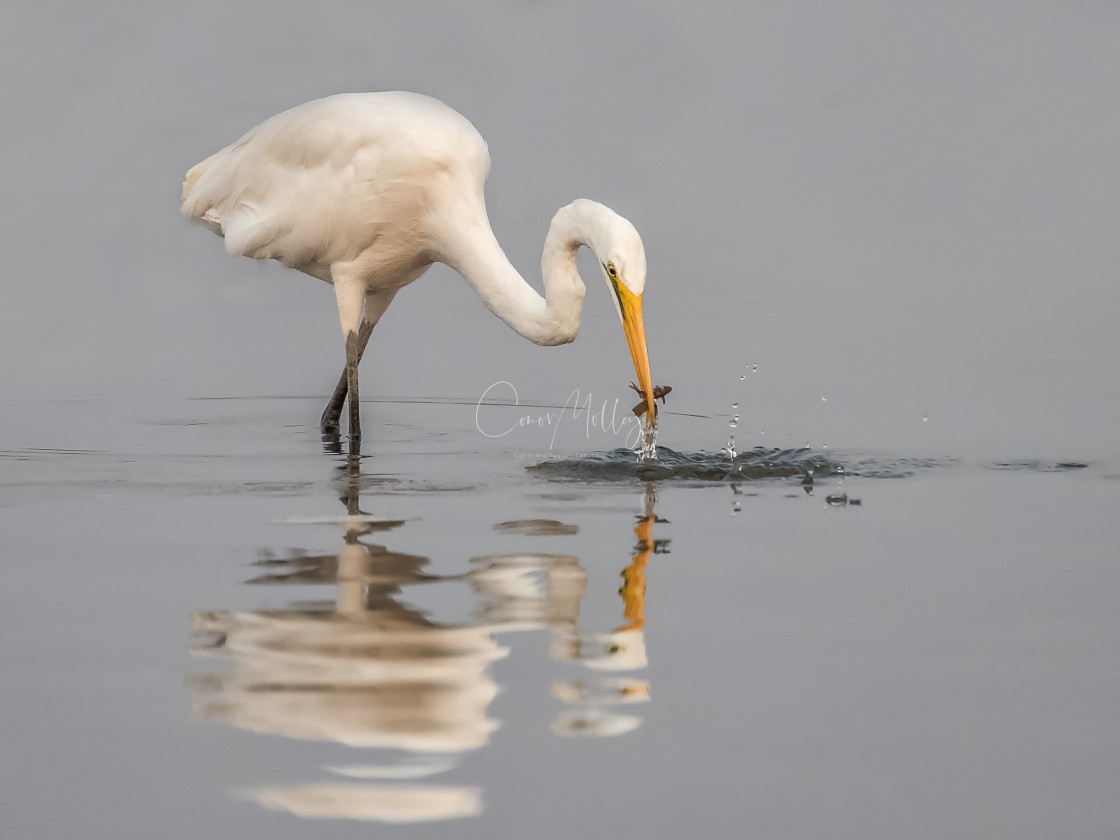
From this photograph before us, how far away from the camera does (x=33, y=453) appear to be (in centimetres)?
996

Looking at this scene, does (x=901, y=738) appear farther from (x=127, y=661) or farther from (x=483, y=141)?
(x=483, y=141)

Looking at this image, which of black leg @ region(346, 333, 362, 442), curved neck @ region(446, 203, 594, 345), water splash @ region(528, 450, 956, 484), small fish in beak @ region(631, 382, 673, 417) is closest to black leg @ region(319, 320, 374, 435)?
black leg @ region(346, 333, 362, 442)

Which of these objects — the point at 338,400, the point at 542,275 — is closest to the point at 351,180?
the point at 542,275

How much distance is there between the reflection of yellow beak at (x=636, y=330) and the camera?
27.4ft

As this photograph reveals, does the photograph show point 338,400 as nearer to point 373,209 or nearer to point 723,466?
point 373,209

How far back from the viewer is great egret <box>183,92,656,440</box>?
32.3ft

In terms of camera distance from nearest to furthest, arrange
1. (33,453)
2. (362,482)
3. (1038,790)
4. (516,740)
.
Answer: (1038,790)
(516,740)
(362,482)
(33,453)

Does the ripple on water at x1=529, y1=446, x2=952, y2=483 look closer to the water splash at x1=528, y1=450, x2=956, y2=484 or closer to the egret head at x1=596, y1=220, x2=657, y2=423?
the water splash at x1=528, y1=450, x2=956, y2=484

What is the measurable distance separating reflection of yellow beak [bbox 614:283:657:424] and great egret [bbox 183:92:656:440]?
2.86 ft

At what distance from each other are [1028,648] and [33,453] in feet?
21.6

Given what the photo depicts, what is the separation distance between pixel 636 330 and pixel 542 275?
119 centimetres

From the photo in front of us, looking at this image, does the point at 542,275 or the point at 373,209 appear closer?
the point at 542,275

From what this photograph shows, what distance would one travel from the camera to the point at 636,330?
27.5 feet

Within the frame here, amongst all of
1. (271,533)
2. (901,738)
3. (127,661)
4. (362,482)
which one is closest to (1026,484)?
(362,482)
